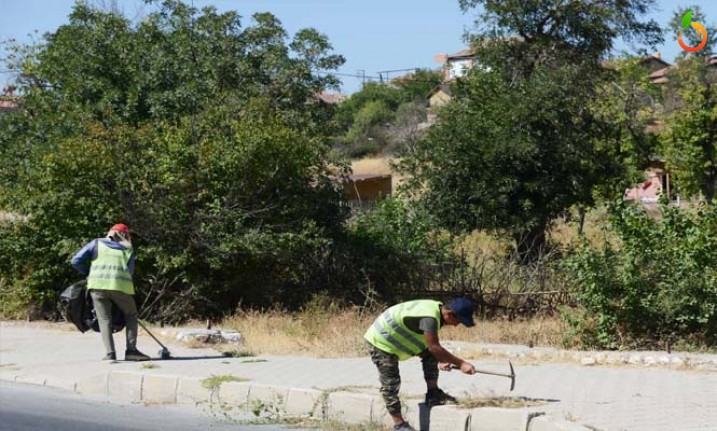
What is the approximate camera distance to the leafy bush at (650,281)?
12438 millimetres

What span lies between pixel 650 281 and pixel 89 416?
23.4 ft

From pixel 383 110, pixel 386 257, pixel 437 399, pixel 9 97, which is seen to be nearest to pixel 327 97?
pixel 383 110

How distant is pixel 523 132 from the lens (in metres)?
21.3

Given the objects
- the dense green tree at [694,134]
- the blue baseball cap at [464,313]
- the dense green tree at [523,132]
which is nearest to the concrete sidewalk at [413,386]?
the blue baseball cap at [464,313]

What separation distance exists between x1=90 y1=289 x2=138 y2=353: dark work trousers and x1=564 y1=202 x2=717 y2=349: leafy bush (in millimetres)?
5573

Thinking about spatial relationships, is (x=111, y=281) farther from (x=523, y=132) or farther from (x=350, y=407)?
(x=523, y=132)

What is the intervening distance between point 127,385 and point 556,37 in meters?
15.7

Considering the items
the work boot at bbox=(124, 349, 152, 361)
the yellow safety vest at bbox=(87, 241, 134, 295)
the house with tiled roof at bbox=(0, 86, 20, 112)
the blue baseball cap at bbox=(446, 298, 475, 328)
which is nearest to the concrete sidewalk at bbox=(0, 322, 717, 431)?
the work boot at bbox=(124, 349, 152, 361)

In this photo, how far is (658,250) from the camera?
509 inches

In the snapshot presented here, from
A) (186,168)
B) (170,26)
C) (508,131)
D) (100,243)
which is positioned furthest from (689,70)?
(100,243)

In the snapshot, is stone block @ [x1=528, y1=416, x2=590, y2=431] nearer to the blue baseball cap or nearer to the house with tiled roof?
the blue baseball cap

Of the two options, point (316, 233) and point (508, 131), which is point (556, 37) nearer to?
point (508, 131)

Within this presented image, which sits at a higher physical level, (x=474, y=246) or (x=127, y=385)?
(x=474, y=246)

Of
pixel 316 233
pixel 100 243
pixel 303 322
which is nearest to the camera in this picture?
pixel 100 243
